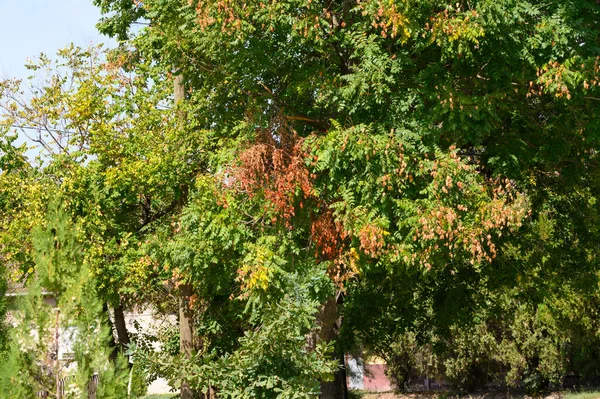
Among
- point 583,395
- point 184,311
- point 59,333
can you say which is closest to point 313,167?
point 184,311

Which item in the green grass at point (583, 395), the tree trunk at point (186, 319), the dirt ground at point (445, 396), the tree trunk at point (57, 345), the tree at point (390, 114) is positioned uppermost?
the tree at point (390, 114)

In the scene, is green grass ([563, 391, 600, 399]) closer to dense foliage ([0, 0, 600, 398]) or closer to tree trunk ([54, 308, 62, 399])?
dense foliage ([0, 0, 600, 398])

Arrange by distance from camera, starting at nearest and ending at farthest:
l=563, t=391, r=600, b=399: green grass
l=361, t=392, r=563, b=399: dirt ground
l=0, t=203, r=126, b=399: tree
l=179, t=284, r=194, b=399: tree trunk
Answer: l=0, t=203, r=126, b=399: tree
l=179, t=284, r=194, b=399: tree trunk
l=563, t=391, r=600, b=399: green grass
l=361, t=392, r=563, b=399: dirt ground

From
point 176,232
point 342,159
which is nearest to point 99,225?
point 176,232

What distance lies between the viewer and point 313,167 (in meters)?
15.2

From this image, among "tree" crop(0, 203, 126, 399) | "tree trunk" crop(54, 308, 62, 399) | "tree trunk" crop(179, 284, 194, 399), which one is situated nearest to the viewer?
"tree" crop(0, 203, 126, 399)

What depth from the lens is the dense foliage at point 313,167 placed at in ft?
44.8

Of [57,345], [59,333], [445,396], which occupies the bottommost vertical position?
[445,396]

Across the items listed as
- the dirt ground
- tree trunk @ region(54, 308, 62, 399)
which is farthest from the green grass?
tree trunk @ region(54, 308, 62, 399)

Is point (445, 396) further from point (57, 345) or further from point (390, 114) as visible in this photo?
point (57, 345)

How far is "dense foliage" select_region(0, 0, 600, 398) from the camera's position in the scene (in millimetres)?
13641

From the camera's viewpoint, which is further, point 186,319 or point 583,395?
point 583,395

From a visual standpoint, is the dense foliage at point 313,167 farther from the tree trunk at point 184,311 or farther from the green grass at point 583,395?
the green grass at point 583,395

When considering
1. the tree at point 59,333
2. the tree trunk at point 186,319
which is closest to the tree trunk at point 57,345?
the tree at point 59,333
